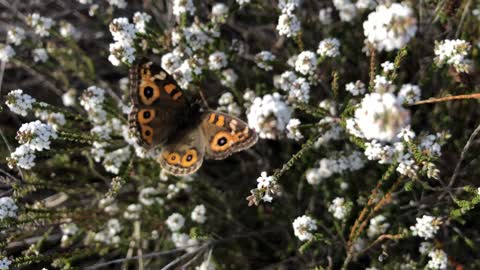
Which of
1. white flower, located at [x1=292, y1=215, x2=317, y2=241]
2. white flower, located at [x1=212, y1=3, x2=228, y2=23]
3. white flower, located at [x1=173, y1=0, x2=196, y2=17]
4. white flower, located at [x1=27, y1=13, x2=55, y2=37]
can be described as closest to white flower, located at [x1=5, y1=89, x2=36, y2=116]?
white flower, located at [x1=27, y1=13, x2=55, y2=37]

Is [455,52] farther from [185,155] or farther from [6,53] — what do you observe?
[6,53]

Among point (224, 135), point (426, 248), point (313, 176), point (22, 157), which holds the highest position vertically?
point (22, 157)

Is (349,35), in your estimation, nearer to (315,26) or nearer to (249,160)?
(315,26)

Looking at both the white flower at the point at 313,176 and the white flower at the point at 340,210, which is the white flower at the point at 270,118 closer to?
the white flower at the point at 340,210

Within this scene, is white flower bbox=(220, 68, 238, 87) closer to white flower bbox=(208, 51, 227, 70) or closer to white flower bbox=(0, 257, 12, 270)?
white flower bbox=(208, 51, 227, 70)

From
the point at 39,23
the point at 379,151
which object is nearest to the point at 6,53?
the point at 39,23

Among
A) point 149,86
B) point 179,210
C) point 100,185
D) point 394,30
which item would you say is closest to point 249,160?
point 179,210
